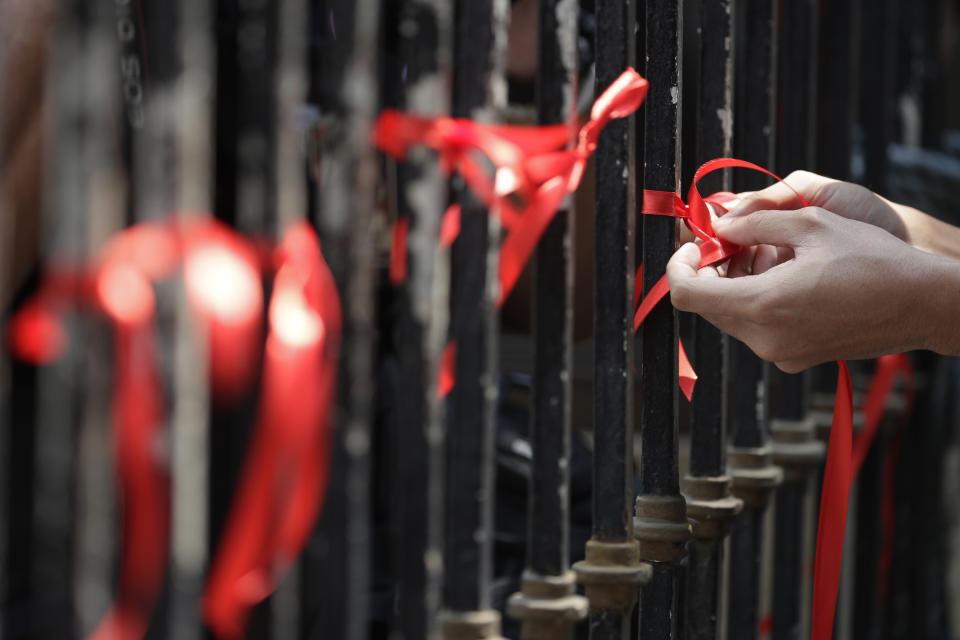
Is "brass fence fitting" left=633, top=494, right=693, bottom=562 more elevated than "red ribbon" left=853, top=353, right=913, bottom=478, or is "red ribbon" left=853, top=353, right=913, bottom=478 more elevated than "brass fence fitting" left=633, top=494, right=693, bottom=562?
"brass fence fitting" left=633, top=494, right=693, bottom=562

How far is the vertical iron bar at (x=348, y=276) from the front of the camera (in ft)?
3.44

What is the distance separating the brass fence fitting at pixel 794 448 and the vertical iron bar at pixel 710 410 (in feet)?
1.70

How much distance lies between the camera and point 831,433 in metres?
1.19

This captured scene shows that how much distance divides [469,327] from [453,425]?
11 cm

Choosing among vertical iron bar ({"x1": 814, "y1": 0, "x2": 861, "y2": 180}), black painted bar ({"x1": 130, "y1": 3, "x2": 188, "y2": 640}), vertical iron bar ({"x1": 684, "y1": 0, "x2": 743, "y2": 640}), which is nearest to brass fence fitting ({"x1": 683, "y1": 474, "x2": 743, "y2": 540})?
vertical iron bar ({"x1": 684, "y1": 0, "x2": 743, "y2": 640})

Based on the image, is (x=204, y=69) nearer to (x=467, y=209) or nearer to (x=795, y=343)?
(x=467, y=209)

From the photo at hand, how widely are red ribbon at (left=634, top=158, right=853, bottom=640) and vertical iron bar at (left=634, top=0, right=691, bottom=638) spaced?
0.07ft

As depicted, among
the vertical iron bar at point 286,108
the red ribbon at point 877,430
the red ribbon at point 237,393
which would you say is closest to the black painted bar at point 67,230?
the red ribbon at point 237,393

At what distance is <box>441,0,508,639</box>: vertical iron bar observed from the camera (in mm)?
1118

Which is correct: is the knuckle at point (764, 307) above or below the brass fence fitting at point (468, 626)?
above

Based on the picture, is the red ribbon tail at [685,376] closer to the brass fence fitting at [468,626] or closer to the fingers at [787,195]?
the fingers at [787,195]

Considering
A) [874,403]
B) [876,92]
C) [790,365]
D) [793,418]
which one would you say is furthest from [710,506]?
[876,92]

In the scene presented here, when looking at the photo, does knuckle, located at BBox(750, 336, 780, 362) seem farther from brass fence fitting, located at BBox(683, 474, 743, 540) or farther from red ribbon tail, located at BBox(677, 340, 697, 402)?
brass fence fitting, located at BBox(683, 474, 743, 540)

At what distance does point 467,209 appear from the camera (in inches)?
45.1
